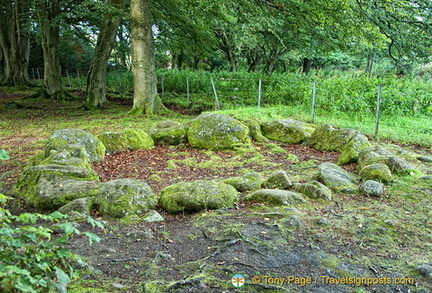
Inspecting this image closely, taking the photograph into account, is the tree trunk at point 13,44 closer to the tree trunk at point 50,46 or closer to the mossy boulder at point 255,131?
the tree trunk at point 50,46

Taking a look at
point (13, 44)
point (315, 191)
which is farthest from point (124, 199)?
point (13, 44)

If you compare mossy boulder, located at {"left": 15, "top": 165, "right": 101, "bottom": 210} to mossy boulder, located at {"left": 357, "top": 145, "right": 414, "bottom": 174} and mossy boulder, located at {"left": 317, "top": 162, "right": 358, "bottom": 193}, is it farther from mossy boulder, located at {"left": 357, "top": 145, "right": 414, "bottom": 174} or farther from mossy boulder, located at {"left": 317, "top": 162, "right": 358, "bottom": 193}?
mossy boulder, located at {"left": 357, "top": 145, "right": 414, "bottom": 174}

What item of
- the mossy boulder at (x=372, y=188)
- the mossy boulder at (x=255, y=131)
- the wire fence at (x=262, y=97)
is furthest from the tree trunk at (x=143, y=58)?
the mossy boulder at (x=372, y=188)

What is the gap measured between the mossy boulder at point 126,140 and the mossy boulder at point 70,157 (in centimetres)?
130

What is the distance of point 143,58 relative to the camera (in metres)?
11.5

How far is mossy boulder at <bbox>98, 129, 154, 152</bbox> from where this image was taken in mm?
7516

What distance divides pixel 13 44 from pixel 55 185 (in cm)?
2068

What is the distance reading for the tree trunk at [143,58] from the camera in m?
11.2

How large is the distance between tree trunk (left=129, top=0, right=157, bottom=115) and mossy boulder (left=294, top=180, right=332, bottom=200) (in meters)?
8.07

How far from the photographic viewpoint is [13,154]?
704 centimetres

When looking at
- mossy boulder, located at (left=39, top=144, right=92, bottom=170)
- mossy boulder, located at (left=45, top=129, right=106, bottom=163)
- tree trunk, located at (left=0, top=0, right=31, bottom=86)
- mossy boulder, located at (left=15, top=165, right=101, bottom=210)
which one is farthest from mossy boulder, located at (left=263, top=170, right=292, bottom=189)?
tree trunk, located at (left=0, top=0, right=31, bottom=86)

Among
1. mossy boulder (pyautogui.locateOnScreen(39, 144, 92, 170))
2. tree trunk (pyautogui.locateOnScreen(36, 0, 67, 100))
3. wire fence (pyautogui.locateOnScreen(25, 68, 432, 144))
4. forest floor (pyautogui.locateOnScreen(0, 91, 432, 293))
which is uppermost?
tree trunk (pyautogui.locateOnScreen(36, 0, 67, 100))

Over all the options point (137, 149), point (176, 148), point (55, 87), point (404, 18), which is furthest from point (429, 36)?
point (55, 87)

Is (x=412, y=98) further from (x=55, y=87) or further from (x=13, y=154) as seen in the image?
(x=55, y=87)
